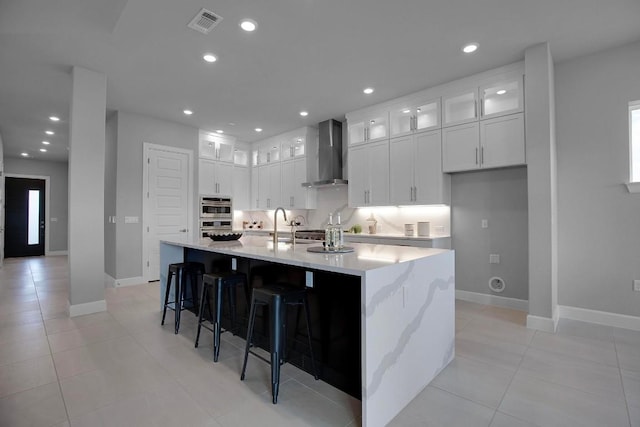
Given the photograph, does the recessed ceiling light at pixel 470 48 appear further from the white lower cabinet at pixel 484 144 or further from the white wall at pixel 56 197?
the white wall at pixel 56 197

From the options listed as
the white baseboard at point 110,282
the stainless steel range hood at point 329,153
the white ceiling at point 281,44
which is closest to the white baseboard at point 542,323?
the white ceiling at point 281,44

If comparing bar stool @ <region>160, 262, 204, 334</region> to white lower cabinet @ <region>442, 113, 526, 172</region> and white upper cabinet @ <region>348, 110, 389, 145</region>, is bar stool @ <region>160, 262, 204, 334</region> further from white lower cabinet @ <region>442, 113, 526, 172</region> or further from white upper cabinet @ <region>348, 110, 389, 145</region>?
white lower cabinet @ <region>442, 113, 526, 172</region>

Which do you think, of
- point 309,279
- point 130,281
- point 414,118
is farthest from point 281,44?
point 130,281

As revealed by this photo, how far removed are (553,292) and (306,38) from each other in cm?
360

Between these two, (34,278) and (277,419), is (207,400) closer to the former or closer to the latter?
(277,419)

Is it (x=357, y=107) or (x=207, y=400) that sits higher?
(x=357, y=107)

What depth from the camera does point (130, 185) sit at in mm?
5211

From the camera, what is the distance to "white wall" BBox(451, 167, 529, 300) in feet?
12.8

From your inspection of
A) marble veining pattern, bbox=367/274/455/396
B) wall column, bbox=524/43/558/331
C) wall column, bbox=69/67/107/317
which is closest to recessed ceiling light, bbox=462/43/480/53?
wall column, bbox=524/43/558/331

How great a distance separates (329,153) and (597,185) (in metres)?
3.76

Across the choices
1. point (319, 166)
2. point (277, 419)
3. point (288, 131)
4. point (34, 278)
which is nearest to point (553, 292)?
point (277, 419)

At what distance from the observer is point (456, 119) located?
412 centimetres

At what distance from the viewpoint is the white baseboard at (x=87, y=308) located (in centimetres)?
363

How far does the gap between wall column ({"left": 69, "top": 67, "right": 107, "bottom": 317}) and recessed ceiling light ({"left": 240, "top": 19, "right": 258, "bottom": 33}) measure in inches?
84.6
